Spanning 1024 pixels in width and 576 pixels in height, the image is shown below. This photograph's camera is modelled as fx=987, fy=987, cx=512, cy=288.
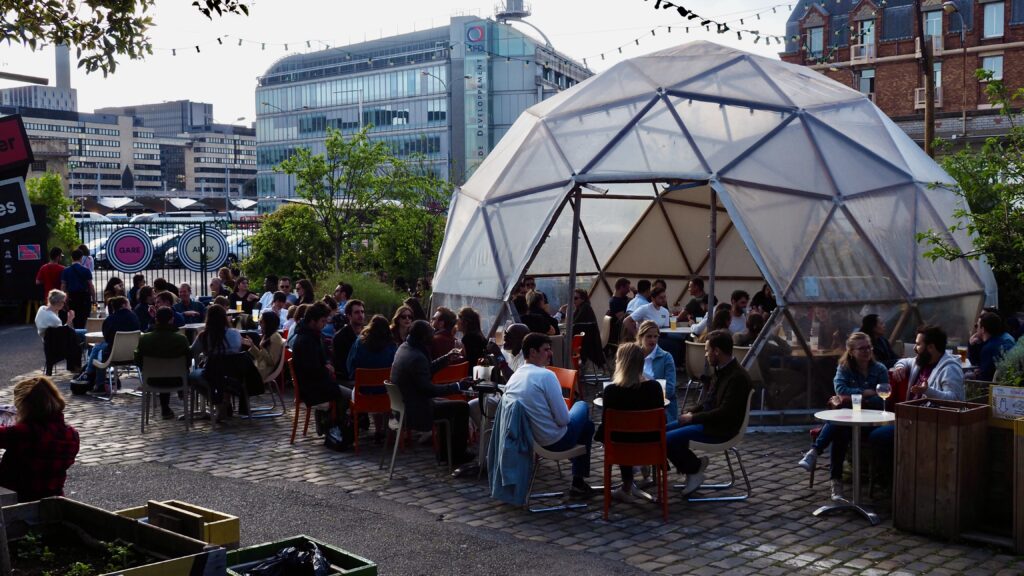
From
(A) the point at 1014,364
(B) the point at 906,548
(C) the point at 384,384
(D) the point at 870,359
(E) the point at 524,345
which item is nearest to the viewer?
(B) the point at 906,548

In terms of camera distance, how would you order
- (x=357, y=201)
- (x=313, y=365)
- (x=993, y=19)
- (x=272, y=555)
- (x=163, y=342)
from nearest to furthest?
(x=272, y=555)
(x=313, y=365)
(x=163, y=342)
(x=357, y=201)
(x=993, y=19)

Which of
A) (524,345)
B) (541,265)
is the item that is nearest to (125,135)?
(541,265)

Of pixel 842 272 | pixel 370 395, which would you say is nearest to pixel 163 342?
pixel 370 395

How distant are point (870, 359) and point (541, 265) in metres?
10.2

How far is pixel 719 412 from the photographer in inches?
311

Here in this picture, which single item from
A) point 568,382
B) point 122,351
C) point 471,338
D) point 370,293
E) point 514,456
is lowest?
point 514,456

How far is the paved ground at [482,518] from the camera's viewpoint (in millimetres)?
6492

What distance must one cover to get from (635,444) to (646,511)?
2.14 ft

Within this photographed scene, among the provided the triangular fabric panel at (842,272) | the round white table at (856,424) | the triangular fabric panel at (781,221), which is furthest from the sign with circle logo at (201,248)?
the round white table at (856,424)

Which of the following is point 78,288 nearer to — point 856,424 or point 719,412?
point 719,412

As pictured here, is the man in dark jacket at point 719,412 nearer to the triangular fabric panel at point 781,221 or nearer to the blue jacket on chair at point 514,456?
the blue jacket on chair at point 514,456

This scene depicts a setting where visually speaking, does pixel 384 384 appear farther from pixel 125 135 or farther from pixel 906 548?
pixel 125 135

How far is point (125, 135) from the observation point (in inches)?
5792

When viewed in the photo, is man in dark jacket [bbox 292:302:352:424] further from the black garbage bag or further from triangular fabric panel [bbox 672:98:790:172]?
the black garbage bag
